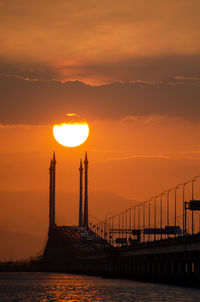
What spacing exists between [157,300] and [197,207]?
58.2 metres

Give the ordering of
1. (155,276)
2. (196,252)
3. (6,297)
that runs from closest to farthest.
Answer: (6,297)
(196,252)
(155,276)

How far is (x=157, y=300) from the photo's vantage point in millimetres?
104062

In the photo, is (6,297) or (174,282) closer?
(6,297)

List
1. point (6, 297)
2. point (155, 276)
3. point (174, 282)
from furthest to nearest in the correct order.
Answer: point (155, 276) < point (174, 282) < point (6, 297)

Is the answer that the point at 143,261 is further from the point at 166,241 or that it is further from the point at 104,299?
the point at 104,299

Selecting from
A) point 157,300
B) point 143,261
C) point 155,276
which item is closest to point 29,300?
point 157,300

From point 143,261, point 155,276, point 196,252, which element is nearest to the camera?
point 196,252

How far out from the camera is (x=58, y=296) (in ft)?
389

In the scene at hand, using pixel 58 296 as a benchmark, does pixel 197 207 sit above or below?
above

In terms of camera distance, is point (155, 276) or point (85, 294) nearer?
point (85, 294)

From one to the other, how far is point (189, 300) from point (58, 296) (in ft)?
80.8

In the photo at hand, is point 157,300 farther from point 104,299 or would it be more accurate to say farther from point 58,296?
point 58,296

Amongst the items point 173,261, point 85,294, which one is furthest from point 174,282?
point 85,294

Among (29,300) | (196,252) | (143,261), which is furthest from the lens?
(143,261)
